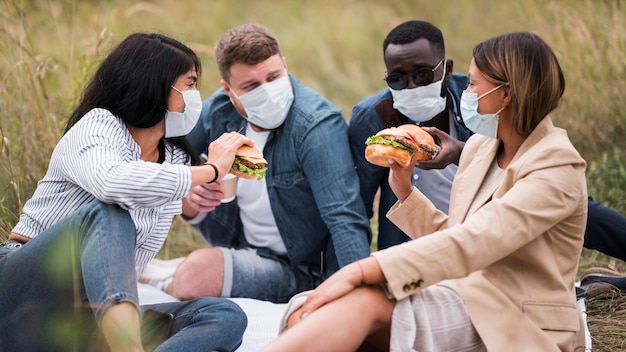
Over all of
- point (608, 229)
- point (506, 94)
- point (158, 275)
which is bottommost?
point (158, 275)

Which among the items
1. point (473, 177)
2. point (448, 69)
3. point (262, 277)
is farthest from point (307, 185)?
point (473, 177)

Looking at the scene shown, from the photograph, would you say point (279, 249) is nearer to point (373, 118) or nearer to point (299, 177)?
point (299, 177)

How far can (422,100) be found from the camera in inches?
173

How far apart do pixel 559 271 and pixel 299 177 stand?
1889 millimetres

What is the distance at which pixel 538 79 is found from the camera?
315 cm

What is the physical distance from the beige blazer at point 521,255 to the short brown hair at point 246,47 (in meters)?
1.80

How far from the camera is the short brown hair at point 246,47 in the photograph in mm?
4617

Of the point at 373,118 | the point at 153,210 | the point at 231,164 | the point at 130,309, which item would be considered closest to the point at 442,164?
the point at 373,118

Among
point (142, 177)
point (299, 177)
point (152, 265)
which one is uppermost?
point (142, 177)

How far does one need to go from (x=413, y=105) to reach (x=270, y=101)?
722mm

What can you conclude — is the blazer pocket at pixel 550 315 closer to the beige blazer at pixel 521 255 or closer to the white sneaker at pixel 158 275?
the beige blazer at pixel 521 255

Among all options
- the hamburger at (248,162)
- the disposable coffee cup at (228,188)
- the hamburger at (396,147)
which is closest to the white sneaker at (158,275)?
Result: the disposable coffee cup at (228,188)

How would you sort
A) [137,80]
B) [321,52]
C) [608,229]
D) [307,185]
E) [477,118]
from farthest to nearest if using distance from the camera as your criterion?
[321,52] → [307,185] → [608,229] → [137,80] → [477,118]

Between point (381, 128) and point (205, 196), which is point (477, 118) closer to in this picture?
point (381, 128)
